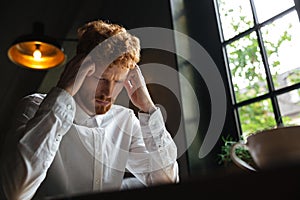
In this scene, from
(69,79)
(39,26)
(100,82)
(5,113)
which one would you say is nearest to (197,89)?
(100,82)

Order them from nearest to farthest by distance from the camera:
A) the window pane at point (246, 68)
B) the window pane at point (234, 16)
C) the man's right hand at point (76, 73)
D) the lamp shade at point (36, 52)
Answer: the man's right hand at point (76, 73)
the window pane at point (246, 68)
the window pane at point (234, 16)
the lamp shade at point (36, 52)

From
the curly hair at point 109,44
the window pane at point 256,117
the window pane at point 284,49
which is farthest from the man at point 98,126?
the window pane at point 284,49

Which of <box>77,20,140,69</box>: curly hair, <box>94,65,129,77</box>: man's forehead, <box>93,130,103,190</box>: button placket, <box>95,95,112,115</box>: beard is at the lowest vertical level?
<box>93,130,103,190</box>: button placket

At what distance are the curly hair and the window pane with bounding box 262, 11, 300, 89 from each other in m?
0.49

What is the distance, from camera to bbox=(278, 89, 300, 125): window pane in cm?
109

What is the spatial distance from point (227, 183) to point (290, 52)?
103 cm

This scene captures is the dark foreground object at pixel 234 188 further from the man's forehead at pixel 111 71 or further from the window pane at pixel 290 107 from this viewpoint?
the window pane at pixel 290 107

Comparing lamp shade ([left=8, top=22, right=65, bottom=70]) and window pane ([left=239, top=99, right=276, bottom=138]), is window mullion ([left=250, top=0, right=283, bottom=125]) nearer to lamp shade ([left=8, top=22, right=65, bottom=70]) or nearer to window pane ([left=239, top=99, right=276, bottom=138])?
window pane ([left=239, top=99, right=276, bottom=138])

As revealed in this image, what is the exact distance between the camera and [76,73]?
91cm

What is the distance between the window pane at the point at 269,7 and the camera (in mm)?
1216

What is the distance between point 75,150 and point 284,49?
793mm

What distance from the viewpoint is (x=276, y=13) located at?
4.06 feet

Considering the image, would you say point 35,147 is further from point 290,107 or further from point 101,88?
point 290,107

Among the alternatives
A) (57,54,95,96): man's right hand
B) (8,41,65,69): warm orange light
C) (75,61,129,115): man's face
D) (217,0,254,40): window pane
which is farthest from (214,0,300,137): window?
(8,41,65,69): warm orange light
